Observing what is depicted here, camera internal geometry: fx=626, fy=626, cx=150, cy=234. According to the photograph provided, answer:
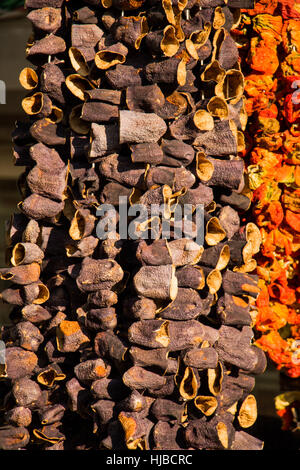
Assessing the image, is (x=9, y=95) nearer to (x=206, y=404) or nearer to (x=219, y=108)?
(x=219, y=108)

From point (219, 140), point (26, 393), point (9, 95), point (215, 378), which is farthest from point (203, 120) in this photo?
point (9, 95)

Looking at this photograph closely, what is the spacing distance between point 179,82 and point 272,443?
30.2 inches

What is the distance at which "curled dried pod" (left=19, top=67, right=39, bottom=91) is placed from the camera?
37.5 inches

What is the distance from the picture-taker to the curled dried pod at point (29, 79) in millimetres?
953

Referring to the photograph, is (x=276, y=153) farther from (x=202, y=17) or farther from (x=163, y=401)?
(x=163, y=401)

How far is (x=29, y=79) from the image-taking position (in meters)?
0.96

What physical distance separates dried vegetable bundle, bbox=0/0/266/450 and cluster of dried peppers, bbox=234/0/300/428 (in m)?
0.08

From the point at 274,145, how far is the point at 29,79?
416mm

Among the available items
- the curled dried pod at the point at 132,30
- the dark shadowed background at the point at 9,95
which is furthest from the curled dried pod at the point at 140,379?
the dark shadowed background at the point at 9,95

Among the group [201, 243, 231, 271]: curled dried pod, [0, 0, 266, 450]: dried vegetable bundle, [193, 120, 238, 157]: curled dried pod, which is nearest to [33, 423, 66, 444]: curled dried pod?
[0, 0, 266, 450]: dried vegetable bundle

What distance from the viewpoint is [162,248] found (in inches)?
32.9

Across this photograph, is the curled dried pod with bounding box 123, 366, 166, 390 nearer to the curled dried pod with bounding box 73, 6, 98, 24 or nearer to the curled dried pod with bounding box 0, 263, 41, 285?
the curled dried pod with bounding box 0, 263, 41, 285

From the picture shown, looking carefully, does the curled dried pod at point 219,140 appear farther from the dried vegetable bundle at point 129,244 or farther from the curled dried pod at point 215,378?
the curled dried pod at point 215,378
